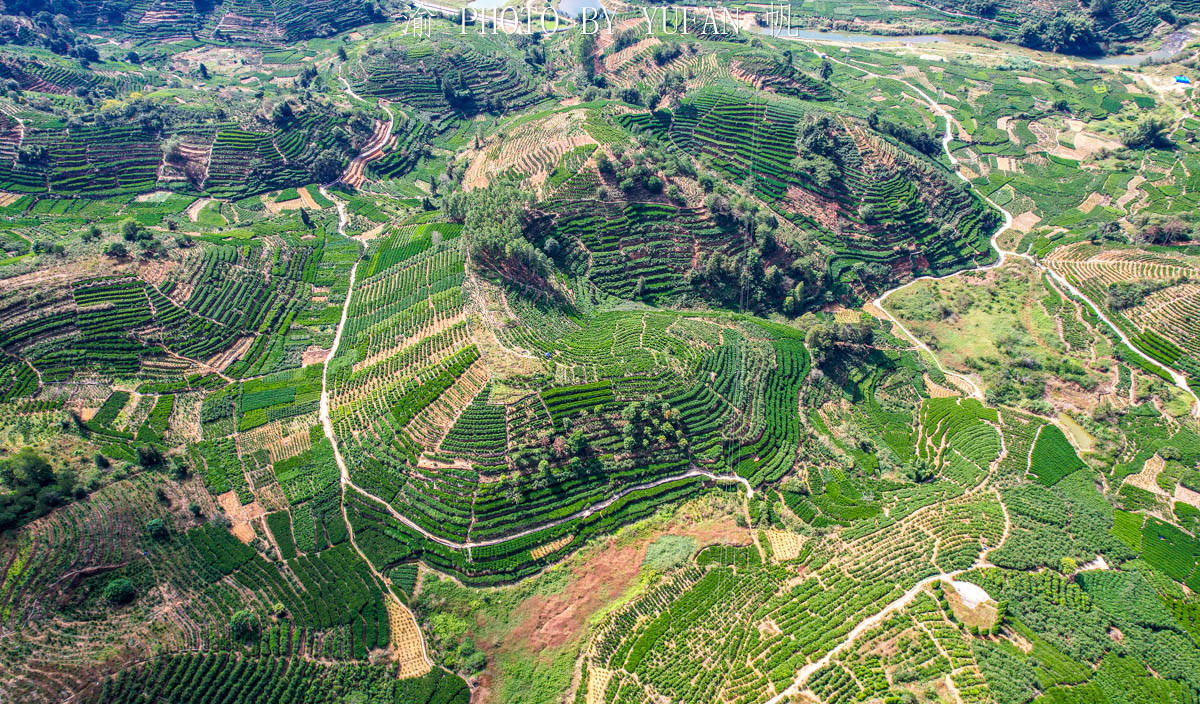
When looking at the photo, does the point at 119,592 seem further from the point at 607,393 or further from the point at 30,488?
the point at 607,393

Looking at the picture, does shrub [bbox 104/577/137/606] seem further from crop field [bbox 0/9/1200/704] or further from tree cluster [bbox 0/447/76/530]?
tree cluster [bbox 0/447/76/530]

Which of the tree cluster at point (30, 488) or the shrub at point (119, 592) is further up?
the tree cluster at point (30, 488)

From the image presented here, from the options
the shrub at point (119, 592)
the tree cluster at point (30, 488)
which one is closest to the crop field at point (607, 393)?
the tree cluster at point (30, 488)

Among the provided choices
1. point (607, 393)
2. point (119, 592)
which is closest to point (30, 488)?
point (119, 592)

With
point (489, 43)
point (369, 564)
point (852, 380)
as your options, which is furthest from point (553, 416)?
point (489, 43)

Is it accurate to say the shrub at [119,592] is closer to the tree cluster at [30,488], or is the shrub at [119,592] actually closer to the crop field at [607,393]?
the crop field at [607,393]

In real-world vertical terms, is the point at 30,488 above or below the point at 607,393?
below

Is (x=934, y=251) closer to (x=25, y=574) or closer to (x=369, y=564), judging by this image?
(x=369, y=564)

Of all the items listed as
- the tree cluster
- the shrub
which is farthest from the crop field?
the shrub
